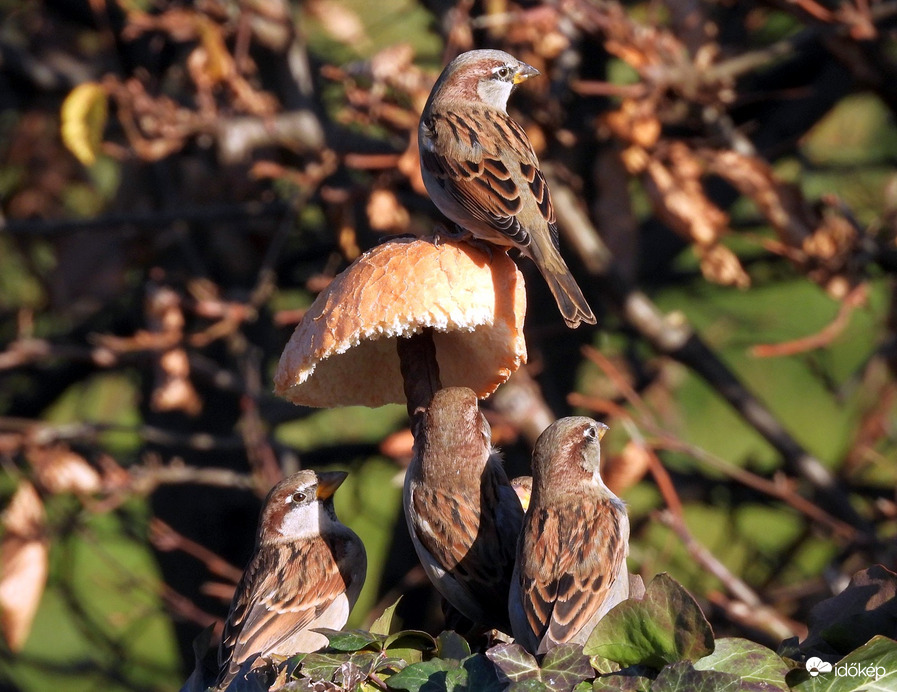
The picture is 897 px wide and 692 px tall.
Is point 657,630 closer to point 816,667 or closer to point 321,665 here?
point 816,667

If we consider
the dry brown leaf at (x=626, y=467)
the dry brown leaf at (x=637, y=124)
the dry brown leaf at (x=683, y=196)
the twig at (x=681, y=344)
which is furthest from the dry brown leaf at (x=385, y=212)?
the dry brown leaf at (x=626, y=467)

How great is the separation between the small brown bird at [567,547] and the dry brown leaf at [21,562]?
128 inches

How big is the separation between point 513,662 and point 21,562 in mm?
3952

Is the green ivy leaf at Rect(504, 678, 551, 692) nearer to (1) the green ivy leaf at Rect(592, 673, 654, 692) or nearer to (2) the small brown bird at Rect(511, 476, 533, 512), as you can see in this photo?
(1) the green ivy leaf at Rect(592, 673, 654, 692)

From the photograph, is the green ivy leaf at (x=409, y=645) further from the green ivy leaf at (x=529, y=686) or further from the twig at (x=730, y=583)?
the twig at (x=730, y=583)

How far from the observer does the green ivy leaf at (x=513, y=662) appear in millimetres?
1633

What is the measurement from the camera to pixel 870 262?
13.9 ft

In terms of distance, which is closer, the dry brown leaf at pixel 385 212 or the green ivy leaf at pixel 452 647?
the green ivy leaf at pixel 452 647

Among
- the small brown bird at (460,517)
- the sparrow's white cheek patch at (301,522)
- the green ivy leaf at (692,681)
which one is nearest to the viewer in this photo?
the green ivy leaf at (692,681)

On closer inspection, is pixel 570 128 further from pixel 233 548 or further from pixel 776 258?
pixel 233 548

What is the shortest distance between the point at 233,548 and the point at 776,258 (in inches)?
131

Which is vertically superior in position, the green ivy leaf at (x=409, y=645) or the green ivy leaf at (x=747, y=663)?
the green ivy leaf at (x=747, y=663)

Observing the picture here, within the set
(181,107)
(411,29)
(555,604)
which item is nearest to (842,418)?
A: (411,29)

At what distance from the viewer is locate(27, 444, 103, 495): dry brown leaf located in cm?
510
